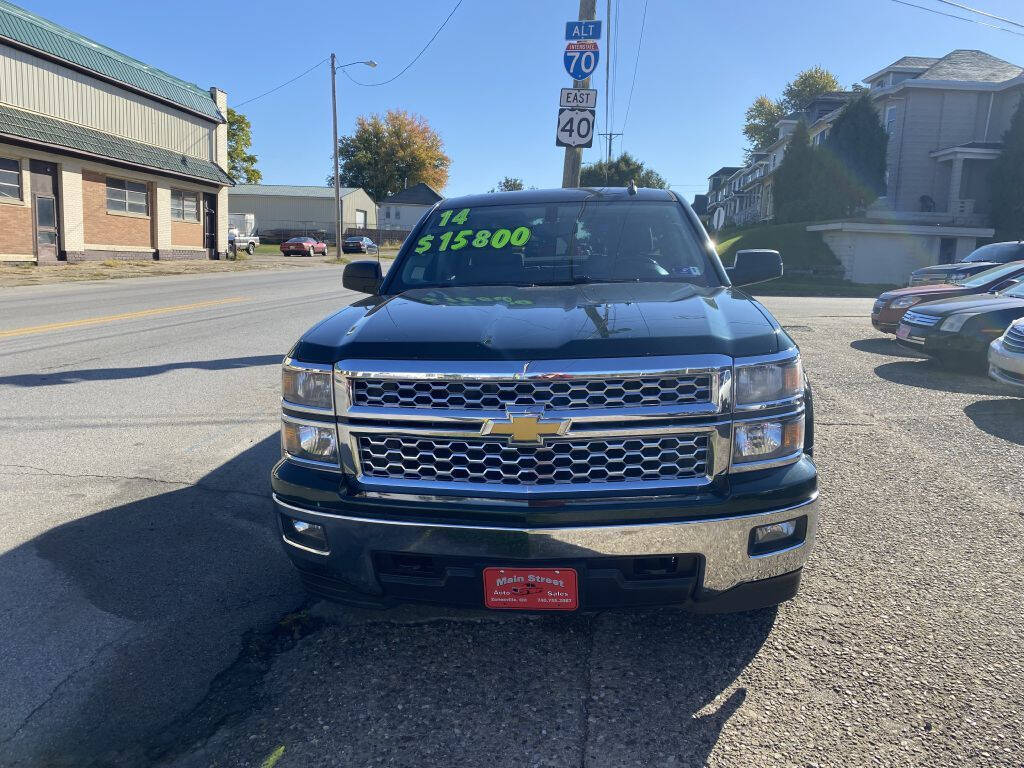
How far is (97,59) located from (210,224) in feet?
30.4

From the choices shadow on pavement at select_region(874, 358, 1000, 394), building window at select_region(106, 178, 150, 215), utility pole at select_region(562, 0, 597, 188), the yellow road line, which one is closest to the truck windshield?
shadow on pavement at select_region(874, 358, 1000, 394)

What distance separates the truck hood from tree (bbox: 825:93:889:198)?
39205 millimetres

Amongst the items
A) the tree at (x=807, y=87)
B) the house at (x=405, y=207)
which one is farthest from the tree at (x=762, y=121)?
the house at (x=405, y=207)

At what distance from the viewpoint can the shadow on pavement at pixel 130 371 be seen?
7.78 m

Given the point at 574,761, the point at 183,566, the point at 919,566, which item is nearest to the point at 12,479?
the point at 183,566

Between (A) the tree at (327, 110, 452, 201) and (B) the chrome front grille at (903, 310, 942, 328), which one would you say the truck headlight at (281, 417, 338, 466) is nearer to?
(B) the chrome front grille at (903, 310, 942, 328)

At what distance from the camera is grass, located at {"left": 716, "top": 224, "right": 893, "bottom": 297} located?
91.3ft

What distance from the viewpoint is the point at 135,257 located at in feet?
105

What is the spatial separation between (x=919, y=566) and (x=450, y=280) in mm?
2665

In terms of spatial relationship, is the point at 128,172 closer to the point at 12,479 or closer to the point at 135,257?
the point at 135,257

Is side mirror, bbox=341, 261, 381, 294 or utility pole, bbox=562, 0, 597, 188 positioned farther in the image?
utility pole, bbox=562, 0, 597, 188

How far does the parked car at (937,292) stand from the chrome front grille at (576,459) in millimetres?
10618

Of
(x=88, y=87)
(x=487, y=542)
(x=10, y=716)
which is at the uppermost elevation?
(x=88, y=87)

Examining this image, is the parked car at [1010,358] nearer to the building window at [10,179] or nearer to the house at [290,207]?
the building window at [10,179]
